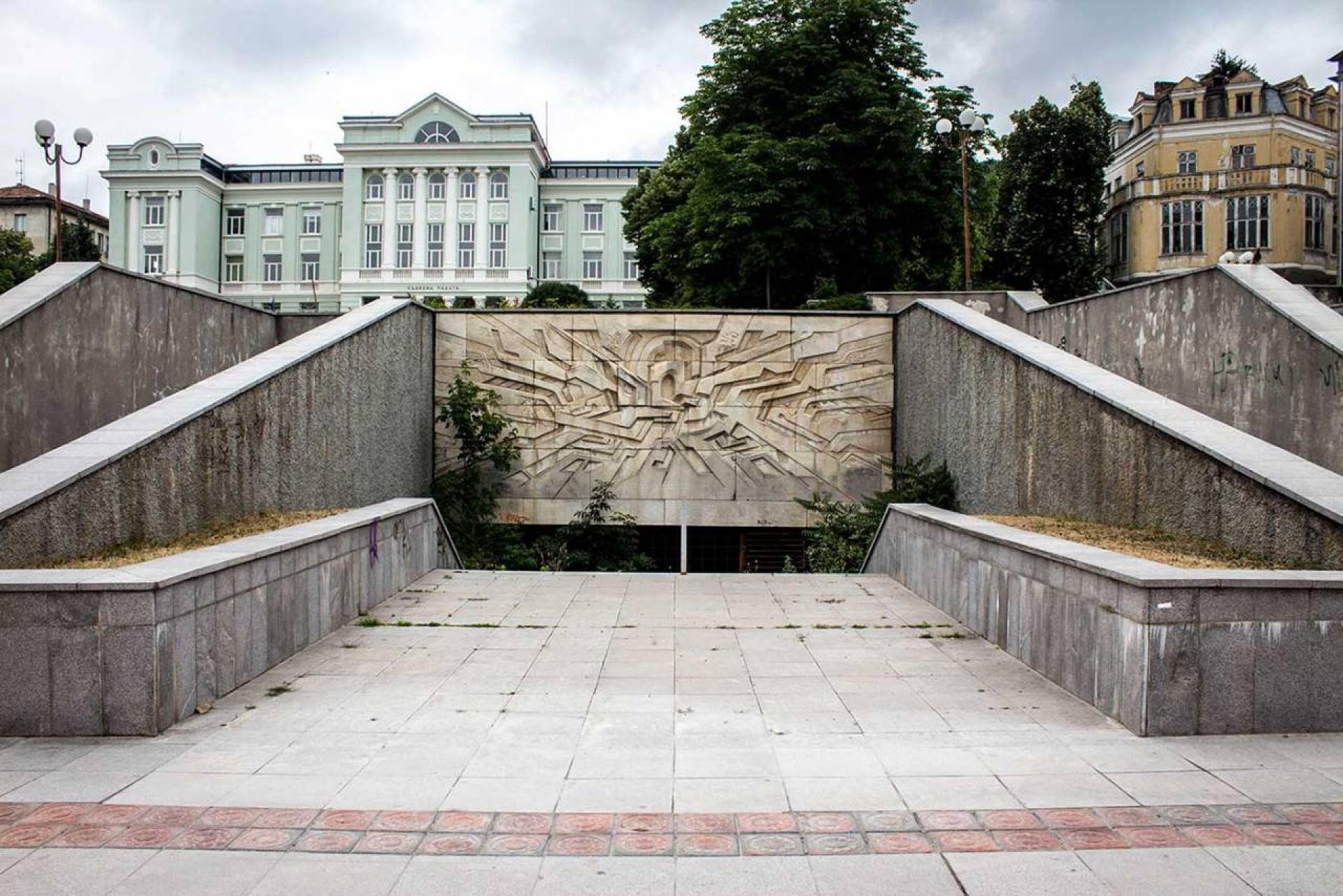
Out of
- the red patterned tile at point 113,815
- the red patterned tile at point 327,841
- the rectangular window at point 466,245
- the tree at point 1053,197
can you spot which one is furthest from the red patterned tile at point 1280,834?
the rectangular window at point 466,245

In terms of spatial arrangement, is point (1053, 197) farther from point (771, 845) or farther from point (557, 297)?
point (771, 845)

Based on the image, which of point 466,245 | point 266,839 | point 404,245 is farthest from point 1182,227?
point 266,839

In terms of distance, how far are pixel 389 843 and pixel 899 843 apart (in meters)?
1.89

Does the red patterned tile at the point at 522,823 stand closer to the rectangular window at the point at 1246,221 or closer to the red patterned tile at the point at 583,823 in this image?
the red patterned tile at the point at 583,823

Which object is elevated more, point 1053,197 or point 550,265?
point 550,265

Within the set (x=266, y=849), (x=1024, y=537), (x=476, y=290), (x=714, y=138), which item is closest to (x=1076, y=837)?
(x=266, y=849)

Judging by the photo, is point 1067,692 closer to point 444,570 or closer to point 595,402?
point 444,570

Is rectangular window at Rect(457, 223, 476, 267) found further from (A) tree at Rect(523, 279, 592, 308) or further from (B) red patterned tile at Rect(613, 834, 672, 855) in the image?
(B) red patterned tile at Rect(613, 834, 672, 855)

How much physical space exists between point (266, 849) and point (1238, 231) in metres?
52.4

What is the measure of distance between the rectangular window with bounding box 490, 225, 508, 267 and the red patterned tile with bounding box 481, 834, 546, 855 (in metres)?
55.3

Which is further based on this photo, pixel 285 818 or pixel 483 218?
pixel 483 218

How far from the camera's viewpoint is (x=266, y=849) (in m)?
3.75

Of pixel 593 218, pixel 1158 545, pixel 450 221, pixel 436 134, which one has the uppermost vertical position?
pixel 436 134

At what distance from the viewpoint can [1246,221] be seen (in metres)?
46.9
